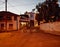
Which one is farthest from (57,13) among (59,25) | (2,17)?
(2,17)

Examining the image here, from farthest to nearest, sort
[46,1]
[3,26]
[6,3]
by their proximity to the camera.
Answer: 1. [3,26]
2. [46,1]
3. [6,3]

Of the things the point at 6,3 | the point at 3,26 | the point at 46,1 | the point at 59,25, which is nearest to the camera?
the point at 59,25

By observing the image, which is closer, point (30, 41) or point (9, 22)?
point (30, 41)

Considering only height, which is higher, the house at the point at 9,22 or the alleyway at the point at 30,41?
the house at the point at 9,22

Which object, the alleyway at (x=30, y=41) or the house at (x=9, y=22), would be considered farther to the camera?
the house at (x=9, y=22)

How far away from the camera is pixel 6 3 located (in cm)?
5209

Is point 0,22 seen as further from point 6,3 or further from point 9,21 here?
point 6,3

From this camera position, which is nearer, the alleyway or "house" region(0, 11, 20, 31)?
the alleyway

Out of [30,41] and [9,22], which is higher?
[9,22]

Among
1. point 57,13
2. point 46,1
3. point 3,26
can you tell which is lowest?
point 3,26

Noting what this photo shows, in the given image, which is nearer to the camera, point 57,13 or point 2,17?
point 57,13

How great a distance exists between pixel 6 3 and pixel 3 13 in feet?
46.0

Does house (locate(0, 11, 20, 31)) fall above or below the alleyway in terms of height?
above

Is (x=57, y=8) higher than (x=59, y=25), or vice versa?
(x=57, y=8)
